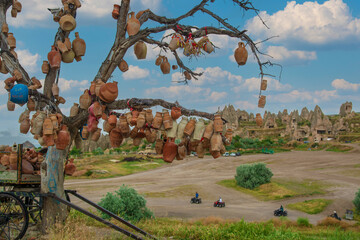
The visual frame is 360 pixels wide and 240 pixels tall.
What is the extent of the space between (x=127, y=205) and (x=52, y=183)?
694 cm

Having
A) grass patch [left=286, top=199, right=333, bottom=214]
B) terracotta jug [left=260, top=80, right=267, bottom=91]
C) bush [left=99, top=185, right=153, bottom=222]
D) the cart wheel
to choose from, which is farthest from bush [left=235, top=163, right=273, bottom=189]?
the cart wheel

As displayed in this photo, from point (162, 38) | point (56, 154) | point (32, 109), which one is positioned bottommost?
point (56, 154)

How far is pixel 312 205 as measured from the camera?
80.5ft

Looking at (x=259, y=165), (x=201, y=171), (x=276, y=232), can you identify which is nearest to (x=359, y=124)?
(x=201, y=171)

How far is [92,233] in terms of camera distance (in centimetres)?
730

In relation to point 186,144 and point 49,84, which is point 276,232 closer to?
point 186,144

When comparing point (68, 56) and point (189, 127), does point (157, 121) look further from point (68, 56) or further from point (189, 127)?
point (68, 56)

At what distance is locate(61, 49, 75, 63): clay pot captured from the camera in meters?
7.07

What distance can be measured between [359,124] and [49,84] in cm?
7418

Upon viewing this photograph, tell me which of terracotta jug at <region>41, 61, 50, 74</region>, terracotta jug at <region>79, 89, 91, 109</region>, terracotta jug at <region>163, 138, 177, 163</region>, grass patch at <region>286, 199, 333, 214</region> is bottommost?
grass patch at <region>286, 199, 333, 214</region>

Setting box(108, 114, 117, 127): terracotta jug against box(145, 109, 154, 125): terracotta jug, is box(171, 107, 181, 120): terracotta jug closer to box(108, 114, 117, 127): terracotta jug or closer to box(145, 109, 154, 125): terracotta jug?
box(145, 109, 154, 125): terracotta jug

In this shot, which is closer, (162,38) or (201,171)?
(162,38)

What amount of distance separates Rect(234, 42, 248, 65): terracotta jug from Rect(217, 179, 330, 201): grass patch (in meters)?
23.5

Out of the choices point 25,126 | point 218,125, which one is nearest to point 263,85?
point 218,125
